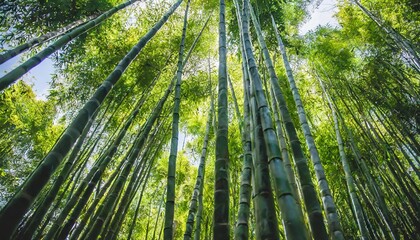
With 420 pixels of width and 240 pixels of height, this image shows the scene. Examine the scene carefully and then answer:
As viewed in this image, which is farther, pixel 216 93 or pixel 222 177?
pixel 216 93

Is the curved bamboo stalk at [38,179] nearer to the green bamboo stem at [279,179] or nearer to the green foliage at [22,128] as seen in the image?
the green bamboo stem at [279,179]

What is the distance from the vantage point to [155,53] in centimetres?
544

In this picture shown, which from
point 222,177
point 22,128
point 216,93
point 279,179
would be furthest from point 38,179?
point 22,128

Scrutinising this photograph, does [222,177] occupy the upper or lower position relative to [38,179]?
upper

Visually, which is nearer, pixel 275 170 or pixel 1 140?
pixel 275 170

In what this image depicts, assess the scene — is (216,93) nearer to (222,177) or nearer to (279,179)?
(222,177)

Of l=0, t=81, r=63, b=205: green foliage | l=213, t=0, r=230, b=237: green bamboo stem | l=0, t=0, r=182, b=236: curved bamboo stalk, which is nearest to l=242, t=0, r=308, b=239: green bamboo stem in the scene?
l=213, t=0, r=230, b=237: green bamboo stem

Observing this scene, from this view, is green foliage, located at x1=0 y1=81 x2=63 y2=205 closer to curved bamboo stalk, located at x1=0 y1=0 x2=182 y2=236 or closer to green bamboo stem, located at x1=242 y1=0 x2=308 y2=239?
curved bamboo stalk, located at x1=0 y1=0 x2=182 y2=236

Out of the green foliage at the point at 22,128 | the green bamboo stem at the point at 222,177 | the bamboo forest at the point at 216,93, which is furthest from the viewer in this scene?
the green foliage at the point at 22,128

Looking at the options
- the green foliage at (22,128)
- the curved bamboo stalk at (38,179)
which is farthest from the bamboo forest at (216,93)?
the curved bamboo stalk at (38,179)

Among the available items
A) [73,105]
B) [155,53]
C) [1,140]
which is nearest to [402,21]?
[155,53]

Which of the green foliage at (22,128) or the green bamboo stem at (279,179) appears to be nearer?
the green bamboo stem at (279,179)

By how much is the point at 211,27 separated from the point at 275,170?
5.88m

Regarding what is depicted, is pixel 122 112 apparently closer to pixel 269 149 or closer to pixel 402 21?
pixel 269 149
